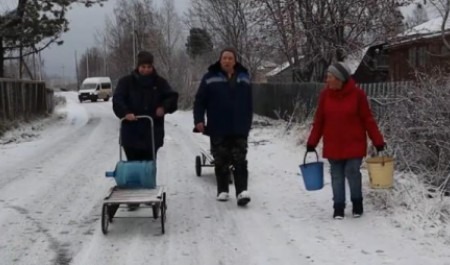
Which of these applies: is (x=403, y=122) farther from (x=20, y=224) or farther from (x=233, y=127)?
(x=20, y=224)

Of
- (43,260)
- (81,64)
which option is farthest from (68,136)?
(81,64)

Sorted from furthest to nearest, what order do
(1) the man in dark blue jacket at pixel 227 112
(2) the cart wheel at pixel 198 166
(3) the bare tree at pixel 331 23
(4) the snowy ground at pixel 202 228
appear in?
(3) the bare tree at pixel 331 23, (2) the cart wheel at pixel 198 166, (1) the man in dark blue jacket at pixel 227 112, (4) the snowy ground at pixel 202 228

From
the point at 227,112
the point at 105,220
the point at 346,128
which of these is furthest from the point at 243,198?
the point at 105,220

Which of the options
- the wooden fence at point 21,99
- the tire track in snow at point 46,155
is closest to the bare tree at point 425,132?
the tire track in snow at point 46,155

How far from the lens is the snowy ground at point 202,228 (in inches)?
234

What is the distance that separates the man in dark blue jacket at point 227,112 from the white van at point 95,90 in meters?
51.3

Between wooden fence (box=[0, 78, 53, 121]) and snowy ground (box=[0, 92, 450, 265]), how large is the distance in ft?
37.4

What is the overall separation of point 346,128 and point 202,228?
1.92m

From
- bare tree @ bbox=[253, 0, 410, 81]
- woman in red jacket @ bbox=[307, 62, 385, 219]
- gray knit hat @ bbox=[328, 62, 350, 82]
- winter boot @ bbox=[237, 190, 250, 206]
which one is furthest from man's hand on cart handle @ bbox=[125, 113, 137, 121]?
bare tree @ bbox=[253, 0, 410, 81]

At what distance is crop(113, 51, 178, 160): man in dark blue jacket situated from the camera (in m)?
7.48

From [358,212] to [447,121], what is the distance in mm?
1970

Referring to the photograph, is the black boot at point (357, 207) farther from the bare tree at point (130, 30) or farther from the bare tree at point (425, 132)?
the bare tree at point (130, 30)

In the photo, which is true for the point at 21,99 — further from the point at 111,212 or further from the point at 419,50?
the point at 111,212

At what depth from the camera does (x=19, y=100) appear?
2483 cm
